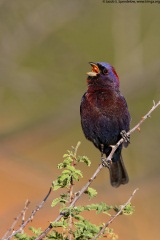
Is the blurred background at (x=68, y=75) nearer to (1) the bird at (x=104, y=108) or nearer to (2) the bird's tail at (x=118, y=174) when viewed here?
(2) the bird's tail at (x=118, y=174)

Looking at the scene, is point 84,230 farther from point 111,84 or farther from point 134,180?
point 134,180

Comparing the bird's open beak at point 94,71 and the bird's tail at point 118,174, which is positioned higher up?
the bird's open beak at point 94,71

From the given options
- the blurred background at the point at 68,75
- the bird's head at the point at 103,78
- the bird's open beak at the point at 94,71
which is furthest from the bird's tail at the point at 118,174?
the bird's open beak at the point at 94,71

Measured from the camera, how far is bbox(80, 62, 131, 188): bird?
5.23 metres

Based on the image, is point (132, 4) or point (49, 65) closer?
point (132, 4)

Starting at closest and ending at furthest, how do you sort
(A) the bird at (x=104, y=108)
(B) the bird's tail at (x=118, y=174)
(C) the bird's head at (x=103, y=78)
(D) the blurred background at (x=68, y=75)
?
(A) the bird at (x=104, y=108)
(C) the bird's head at (x=103, y=78)
(B) the bird's tail at (x=118, y=174)
(D) the blurred background at (x=68, y=75)

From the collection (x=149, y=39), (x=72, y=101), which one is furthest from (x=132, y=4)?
(x=72, y=101)

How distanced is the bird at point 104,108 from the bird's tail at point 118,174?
375 mm

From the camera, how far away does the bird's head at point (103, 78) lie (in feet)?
17.5

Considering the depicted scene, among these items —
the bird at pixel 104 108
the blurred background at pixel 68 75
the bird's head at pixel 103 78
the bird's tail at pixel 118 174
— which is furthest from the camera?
the blurred background at pixel 68 75

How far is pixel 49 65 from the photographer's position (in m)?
6.75

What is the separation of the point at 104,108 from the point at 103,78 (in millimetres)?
285

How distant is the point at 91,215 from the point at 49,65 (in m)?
4.05

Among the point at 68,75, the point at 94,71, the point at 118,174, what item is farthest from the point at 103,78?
the point at 68,75
